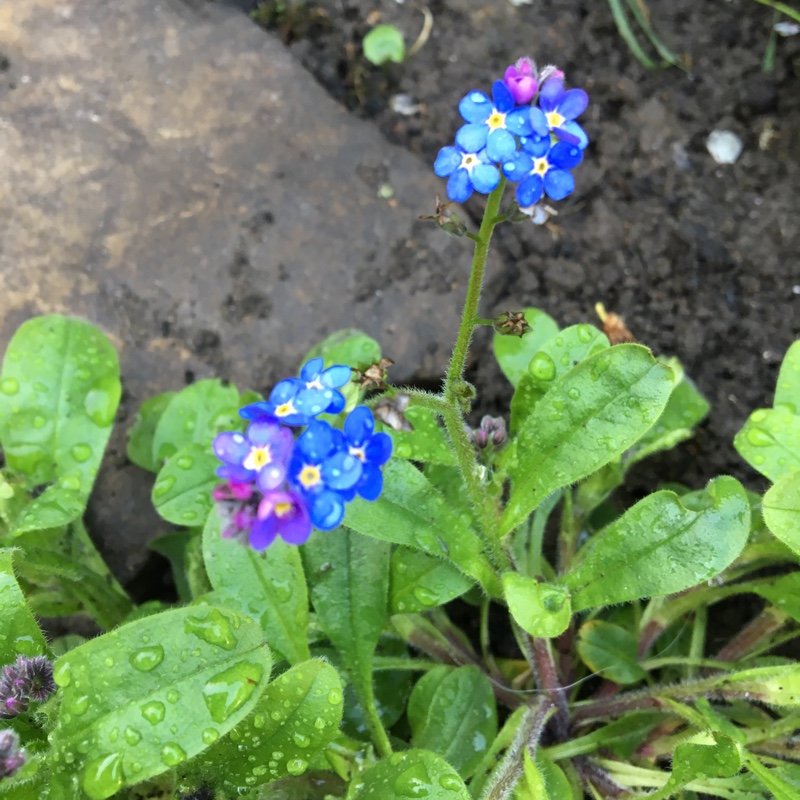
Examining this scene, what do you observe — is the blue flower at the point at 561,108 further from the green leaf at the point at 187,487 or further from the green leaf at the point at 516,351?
the green leaf at the point at 187,487

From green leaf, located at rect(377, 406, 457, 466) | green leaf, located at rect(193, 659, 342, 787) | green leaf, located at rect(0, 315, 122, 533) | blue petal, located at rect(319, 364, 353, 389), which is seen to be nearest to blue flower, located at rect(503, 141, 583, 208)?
blue petal, located at rect(319, 364, 353, 389)

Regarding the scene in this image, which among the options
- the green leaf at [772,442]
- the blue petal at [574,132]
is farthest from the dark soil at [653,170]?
the blue petal at [574,132]

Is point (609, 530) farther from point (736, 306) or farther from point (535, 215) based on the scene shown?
point (736, 306)

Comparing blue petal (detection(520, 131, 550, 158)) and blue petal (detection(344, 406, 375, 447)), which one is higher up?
blue petal (detection(520, 131, 550, 158))

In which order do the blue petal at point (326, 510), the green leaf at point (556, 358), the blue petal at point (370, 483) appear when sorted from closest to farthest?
the blue petal at point (326, 510)
the blue petal at point (370, 483)
the green leaf at point (556, 358)

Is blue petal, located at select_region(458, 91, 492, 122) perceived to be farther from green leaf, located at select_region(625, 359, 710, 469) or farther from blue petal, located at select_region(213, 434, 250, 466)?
green leaf, located at select_region(625, 359, 710, 469)

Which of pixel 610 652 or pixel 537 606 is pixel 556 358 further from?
pixel 610 652
